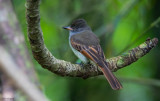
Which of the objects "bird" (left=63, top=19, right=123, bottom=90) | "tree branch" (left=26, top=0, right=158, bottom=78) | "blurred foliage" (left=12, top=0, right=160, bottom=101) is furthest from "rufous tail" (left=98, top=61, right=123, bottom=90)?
"blurred foliage" (left=12, top=0, right=160, bottom=101)

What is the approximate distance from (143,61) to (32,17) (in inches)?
189

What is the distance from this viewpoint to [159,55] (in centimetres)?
577

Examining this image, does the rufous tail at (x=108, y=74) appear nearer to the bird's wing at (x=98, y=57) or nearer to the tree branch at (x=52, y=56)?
the bird's wing at (x=98, y=57)

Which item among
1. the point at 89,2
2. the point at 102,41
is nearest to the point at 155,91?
the point at 102,41

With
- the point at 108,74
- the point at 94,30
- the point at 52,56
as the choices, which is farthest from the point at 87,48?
the point at 94,30

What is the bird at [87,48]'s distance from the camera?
3.25 m

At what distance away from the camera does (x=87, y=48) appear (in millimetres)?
3916

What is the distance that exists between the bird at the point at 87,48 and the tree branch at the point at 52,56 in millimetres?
131

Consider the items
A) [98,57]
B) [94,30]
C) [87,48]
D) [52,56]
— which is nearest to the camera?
[52,56]

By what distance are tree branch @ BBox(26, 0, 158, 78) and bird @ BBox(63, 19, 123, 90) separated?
0.43 ft

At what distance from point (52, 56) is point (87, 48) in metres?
1.41

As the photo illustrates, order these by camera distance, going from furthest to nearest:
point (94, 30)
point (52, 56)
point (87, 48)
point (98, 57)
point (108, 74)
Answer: point (94, 30) → point (87, 48) → point (98, 57) → point (108, 74) → point (52, 56)

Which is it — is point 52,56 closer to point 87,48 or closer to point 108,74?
point 108,74

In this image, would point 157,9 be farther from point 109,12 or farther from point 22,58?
point 22,58
